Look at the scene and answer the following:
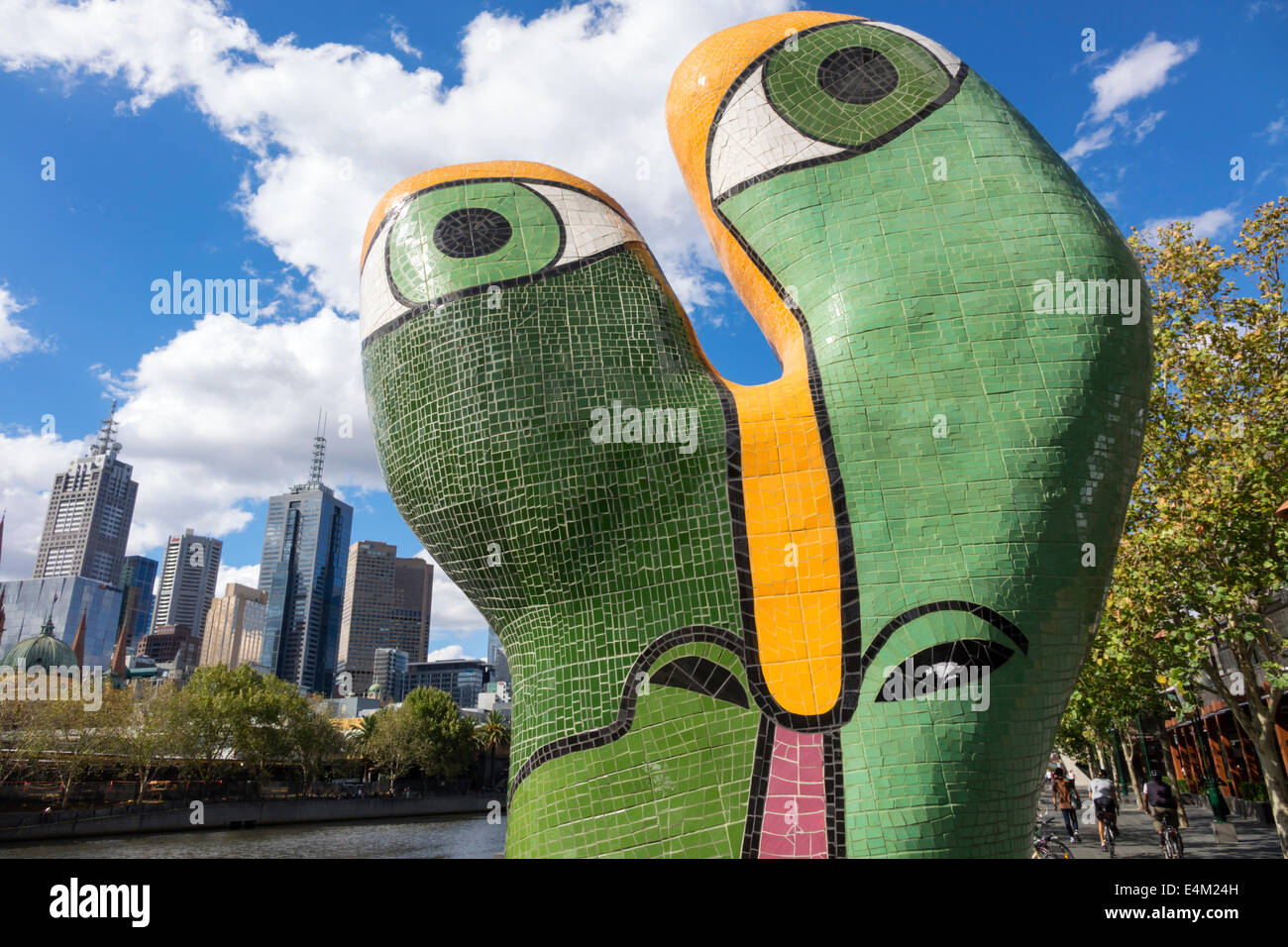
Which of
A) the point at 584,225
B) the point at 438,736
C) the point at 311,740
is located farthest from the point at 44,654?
the point at 584,225

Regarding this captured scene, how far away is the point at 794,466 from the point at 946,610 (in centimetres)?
152

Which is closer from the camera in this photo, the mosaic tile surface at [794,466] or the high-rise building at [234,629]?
the mosaic tile surface at [794,466]

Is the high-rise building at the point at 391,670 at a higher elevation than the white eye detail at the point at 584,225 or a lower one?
higher

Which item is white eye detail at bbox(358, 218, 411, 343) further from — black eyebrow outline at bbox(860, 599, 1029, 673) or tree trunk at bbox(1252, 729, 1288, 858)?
tree trunk at bbox(1252, 729, 1288, 858)

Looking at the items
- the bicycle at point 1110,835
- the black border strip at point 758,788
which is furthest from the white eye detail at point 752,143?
the bicycle at point 1110,835

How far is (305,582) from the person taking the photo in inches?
7402

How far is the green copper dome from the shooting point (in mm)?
67912

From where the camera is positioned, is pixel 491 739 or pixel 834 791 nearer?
pixel 834 791

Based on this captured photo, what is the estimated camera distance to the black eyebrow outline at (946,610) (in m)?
5.94

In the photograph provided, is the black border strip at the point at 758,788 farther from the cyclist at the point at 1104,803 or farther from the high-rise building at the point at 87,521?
the high-rise building at the point at 87,521

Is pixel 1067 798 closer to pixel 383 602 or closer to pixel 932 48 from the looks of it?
pixel 932 48

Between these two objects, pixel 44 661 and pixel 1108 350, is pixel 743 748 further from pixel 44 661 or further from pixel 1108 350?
pixel 44 661

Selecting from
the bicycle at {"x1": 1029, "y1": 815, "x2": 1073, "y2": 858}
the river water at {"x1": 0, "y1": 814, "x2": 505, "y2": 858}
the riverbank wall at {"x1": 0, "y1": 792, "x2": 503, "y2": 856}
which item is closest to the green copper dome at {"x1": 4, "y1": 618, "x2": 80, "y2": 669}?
the riverbank wall at {"x1": 0, "y1": 792, "x2": 503, "y2": 856}

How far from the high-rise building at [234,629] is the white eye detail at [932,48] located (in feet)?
614
